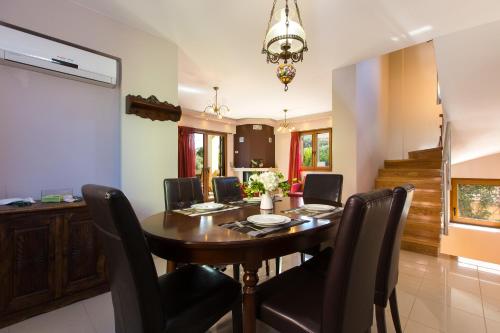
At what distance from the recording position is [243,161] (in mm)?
7492

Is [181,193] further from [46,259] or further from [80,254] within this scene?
[46,259]

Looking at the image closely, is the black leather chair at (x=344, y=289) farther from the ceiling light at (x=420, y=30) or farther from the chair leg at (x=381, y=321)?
the ceiling light at (x=420, y=30)

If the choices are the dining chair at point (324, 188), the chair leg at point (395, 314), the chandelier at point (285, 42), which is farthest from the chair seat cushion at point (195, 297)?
the chandelier at point (285, 42)

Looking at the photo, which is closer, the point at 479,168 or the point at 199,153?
the point at 479,168

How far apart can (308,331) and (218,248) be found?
20.0 inches

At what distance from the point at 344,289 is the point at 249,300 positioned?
48 cm

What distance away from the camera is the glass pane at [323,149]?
6855 mm

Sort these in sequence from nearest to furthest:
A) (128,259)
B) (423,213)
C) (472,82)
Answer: (128,259) → (472,82) → (423,213)

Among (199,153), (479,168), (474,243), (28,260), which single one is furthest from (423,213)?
(199,153)

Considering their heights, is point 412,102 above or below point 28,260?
above

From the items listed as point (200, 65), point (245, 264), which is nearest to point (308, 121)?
point (200, 65)

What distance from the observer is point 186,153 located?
20.6 feet

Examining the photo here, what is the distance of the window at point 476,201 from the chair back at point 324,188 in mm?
4339

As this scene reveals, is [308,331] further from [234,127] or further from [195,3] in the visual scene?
[234,127]
